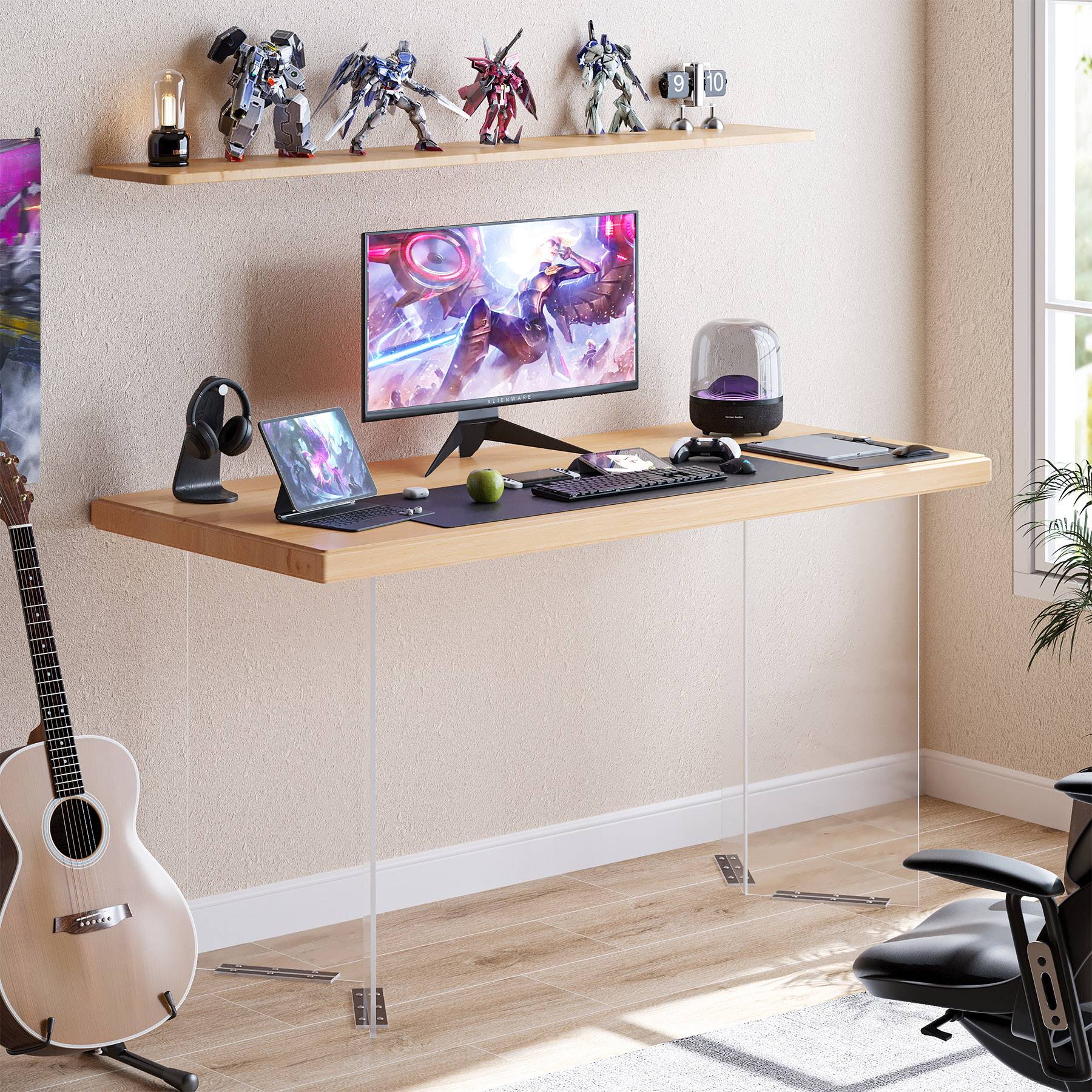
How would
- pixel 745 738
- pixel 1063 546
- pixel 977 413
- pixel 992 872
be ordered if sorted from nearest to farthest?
1. pixel 992 872
2. pixel 745 738
3. pixel 1063 546
4. pixel 977 413

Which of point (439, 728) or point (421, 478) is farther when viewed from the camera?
point (439, 728)

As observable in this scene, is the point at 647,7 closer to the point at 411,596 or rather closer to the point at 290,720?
the point at 411,596

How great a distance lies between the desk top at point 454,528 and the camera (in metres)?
3.17

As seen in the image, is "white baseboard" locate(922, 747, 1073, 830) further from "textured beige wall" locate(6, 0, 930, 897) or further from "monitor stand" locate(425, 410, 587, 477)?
"monitor stand" locate(425, 410, 587, 477)

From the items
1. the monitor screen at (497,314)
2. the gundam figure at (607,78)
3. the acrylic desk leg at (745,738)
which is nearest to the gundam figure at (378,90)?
the monitor screen at (497,314)

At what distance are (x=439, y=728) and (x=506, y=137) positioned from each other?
125cm

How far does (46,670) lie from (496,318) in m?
1.16

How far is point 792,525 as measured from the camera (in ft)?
14.2

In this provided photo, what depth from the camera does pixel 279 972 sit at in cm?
372

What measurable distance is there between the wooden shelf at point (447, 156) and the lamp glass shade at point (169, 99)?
0.08 m

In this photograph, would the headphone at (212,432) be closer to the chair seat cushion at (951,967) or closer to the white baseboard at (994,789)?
the chair seat cushion at (951,967)

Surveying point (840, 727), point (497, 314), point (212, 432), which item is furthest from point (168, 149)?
point (840, 727)

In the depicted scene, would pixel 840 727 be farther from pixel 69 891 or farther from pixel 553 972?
pixel 69 891

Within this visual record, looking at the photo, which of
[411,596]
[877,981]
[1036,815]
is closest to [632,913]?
[411,596]
